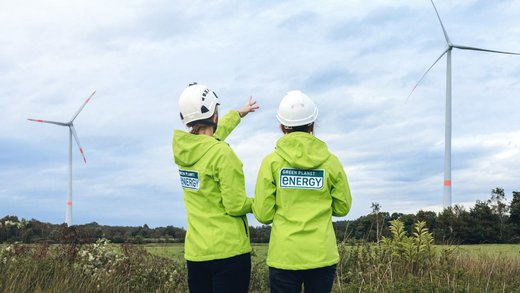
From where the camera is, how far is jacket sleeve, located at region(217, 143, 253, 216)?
5480 millimetres

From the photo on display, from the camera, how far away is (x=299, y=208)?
5648mm

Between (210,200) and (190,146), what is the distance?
506 millimetres

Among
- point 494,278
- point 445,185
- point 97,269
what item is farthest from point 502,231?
point 445,185

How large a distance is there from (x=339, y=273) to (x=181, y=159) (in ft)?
19.1

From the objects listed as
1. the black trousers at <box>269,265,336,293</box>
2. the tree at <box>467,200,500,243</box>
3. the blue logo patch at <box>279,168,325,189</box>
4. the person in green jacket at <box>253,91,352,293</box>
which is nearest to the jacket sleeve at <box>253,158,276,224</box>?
the person in green jacket at <box>253,91,352,293</box>

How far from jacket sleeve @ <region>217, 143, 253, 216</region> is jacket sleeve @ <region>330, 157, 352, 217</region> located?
0.78 meters

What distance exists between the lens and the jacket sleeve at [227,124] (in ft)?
20.6

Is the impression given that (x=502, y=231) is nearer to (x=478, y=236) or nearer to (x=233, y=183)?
(x=478, y=236)

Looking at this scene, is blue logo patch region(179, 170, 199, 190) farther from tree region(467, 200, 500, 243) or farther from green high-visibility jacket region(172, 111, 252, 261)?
tree region(467, 200, 500, 243)

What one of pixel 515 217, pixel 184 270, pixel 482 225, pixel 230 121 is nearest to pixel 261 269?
pixel 184 270

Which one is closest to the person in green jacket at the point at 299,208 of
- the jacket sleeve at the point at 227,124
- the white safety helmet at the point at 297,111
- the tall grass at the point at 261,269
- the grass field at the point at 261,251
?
the white safety helmet at the point at 297,111

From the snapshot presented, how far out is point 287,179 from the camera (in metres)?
5.67

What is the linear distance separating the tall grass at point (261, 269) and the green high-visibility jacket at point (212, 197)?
3989 millimetres

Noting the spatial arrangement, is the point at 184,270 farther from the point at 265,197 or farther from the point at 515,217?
the point at 515,217
